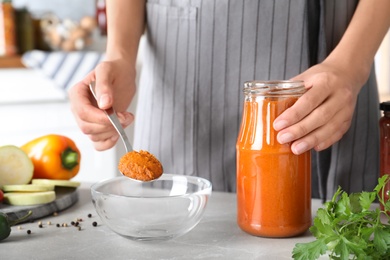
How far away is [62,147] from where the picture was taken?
1548 mm

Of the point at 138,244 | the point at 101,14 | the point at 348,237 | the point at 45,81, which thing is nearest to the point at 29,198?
the point at 138,244

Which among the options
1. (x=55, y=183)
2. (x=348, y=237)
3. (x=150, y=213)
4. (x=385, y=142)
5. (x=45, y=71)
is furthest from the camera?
(x=45, y=71)

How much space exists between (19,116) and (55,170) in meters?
1.59

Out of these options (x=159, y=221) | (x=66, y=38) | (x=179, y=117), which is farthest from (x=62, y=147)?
(x=66, y=38)

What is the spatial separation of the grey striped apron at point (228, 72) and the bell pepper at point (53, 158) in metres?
0.21

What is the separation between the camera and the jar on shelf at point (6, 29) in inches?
128

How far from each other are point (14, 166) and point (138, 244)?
1.40ft

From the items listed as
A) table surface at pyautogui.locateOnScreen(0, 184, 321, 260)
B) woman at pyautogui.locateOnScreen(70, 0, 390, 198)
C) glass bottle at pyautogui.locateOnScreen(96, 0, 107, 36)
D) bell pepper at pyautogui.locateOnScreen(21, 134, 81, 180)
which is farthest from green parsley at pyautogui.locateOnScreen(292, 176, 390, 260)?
glass bottle at pyautogui.locateOnScreen(96, 0, 107, 36)

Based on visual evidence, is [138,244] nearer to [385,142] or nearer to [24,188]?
[24,188]

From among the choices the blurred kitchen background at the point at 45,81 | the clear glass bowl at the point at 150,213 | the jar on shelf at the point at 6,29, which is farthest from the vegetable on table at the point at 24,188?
the jar on shelf at the point at 6,29

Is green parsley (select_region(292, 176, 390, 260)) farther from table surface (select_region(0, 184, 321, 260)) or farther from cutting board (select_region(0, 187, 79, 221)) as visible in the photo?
cutting board (select_region(0, 187, 79, 221))

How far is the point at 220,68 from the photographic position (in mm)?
1560

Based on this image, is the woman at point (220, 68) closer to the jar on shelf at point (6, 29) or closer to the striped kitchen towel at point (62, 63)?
the striped kitchen towel at point (62, 63)

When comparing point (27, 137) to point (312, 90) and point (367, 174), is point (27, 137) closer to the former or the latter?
point (367, 174)
